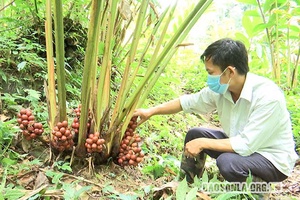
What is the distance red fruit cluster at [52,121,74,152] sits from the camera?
4.98 feet

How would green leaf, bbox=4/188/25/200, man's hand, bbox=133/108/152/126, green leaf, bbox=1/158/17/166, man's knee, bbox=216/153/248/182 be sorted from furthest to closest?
1. man's hand, bbox=133/108/152/126
2. man's knee, bbox=216/153/248/182
3. green leaf, bbox=1/158/17/166
4. green leaf, bbox=4/188/25/200

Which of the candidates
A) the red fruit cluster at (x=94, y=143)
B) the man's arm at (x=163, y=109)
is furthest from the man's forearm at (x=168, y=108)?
the red fruit cluster at (x=94, y=143)

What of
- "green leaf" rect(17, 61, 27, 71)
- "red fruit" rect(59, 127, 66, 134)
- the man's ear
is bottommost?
"red fruit" rect(59, 127, 66, 134)

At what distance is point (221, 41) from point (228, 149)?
2.04ft

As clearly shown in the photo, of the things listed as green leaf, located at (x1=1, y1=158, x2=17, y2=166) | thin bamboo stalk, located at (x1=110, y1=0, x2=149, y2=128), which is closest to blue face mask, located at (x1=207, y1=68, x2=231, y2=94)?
thin bamboo stalk, located at (x1=110, y1=0, x2=149, y2=128)

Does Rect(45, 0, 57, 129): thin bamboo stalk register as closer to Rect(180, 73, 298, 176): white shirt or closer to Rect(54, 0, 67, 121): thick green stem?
Rect(54, 0, 67, 121): thick green stem

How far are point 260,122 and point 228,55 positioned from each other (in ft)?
1.35

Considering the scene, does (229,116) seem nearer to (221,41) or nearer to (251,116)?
(251,116)

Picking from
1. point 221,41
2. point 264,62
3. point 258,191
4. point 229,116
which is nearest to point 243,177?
point 258,191

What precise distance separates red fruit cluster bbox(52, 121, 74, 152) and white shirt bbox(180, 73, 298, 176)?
0.88m

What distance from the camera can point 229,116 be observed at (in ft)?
6.85

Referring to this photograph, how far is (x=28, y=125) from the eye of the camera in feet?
5.13

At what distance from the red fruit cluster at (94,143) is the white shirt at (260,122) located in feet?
2.45

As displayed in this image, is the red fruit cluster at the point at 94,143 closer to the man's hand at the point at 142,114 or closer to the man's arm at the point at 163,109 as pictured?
the man's hand at the point at 142,114
